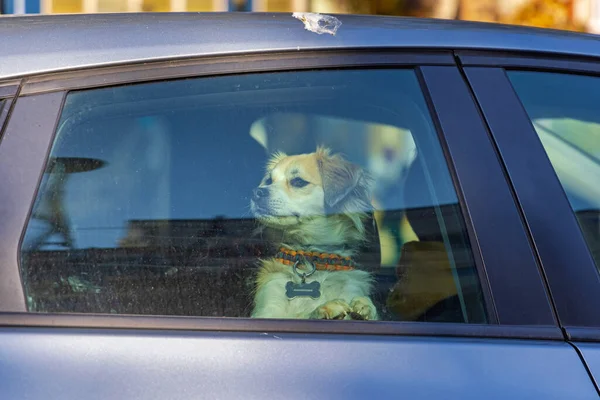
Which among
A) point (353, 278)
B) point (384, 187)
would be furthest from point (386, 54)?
point (353, 278)

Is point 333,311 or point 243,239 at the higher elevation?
point 243,239

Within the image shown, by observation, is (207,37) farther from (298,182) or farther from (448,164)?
(448,164)

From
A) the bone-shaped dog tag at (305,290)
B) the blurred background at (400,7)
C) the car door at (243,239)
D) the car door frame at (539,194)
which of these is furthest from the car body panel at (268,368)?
the blurred background at (400,7)

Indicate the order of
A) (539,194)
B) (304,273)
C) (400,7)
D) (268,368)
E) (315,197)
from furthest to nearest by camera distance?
(400,7)
(315,197)
(304,273)
(539,194)
(268,368)

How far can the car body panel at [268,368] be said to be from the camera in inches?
58.4

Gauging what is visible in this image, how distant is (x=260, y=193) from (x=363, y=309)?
0.35 meters

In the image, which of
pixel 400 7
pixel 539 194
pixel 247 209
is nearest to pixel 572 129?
pixel 539 194

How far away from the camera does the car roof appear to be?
1.72m

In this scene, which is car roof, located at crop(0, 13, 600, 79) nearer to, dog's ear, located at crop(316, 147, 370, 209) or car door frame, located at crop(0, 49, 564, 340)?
car door frame, located at crop(0, 49, 564, 340)

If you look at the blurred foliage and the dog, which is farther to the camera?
the blurred foliage

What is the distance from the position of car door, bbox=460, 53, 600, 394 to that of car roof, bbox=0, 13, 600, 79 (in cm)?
6

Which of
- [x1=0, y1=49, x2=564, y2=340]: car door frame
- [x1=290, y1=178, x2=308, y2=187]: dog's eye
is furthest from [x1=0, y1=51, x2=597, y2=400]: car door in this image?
[x1=290, y1=178, x2=308, y2=187]: dog's eye

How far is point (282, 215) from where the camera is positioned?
182 cm

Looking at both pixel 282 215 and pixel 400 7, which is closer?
pixel 282 215
